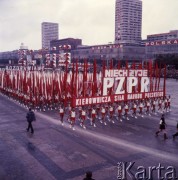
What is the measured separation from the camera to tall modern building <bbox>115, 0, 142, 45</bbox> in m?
159

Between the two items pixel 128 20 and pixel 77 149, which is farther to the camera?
pixel 128 20

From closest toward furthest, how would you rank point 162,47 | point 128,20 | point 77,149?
point 77,149
point 162,47
point 128,20

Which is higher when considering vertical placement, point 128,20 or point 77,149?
point 128,20

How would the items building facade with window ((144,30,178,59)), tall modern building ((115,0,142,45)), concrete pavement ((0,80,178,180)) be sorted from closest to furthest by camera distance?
concrete pavement ((0,80,178,180))
building facade with window ((144,30,178,59))
tall modern building ((115,0,142,45))

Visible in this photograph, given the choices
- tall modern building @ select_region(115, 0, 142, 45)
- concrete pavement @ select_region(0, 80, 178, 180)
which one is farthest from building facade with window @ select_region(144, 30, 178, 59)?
concrete pavement @ select_region(0, 80, 178, 180)

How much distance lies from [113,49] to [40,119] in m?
87.9

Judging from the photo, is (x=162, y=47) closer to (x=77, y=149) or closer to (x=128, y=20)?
(x=128, y=20)

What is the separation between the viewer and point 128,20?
160m

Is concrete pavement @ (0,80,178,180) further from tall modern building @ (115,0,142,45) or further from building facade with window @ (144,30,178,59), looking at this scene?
tall modern building @ (115,0,142,45)

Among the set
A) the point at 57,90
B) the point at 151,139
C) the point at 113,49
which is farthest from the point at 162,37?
the point at 151,139

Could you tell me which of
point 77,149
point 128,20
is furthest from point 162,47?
point 77,149

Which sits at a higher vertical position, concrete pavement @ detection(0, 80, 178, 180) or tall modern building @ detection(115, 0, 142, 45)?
tall modern building @ detection(115, 0, 142, 45)

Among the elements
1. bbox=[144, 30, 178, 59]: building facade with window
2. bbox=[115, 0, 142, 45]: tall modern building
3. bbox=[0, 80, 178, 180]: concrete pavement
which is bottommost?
bbox=[0, 80, 178, 180]: concrete pavement

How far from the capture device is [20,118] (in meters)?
20.8
